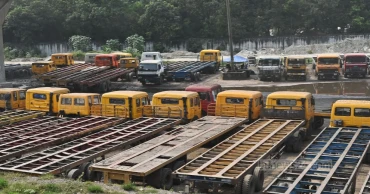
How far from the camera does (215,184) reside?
41.9 feet

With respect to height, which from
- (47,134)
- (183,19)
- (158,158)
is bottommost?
(158,158)

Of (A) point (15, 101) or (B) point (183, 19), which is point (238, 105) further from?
(B) point (183, 19)

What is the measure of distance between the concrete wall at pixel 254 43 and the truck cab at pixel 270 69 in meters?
26.1

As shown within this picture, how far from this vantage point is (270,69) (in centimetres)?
3756

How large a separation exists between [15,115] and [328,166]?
13705 millimetres

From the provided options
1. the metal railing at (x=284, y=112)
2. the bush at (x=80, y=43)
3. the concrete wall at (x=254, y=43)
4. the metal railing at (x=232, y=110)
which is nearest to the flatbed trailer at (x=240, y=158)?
the metal railing at (x=284, y=112)

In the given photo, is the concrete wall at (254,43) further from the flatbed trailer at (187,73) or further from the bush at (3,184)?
the bush at (3,184)

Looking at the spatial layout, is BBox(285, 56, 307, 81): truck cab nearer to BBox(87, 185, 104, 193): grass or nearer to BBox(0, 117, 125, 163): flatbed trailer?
BBox(0, 117, 125, 163): flatbed trailer

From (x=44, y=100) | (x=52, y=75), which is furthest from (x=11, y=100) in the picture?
(x=52, y=75)

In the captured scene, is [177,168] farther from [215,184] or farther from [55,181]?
[55,181]

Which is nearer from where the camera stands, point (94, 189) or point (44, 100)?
point (94, 189)

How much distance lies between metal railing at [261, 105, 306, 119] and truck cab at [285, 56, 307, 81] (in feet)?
58.4

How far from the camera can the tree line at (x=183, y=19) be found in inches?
2586

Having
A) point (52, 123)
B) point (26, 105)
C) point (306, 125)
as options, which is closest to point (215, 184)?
point (306, 125)
